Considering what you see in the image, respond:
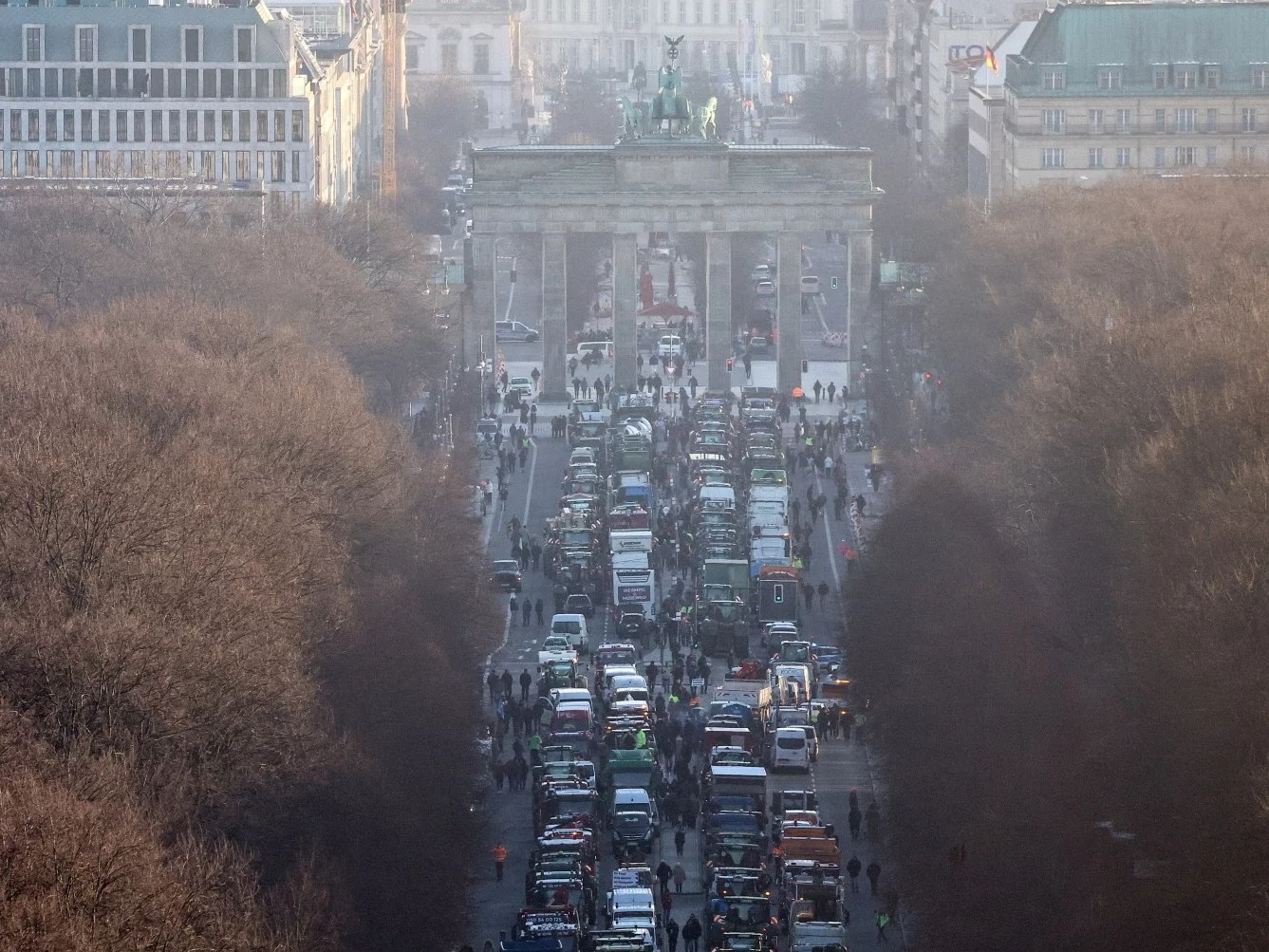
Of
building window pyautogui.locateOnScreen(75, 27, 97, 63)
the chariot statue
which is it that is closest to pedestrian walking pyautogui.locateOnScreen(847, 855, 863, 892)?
the chariot statue

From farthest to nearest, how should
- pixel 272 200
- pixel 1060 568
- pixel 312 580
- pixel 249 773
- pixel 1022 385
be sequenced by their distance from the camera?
pixel 272 200 < pixel 1022 385 < pixel 1060 568 < pixel 312 580 < pixel 249 773

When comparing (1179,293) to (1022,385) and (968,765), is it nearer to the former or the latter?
(1022,385)

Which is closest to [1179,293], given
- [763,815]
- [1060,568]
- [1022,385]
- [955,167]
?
[1022,385]

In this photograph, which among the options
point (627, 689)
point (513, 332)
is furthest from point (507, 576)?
point (513, 332)

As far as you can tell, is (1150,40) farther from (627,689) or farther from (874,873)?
(874,873)

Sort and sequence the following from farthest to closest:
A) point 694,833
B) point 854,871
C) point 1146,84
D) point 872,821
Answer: point 1146,84 < point 694,833 < point 872,821 < point 854,871

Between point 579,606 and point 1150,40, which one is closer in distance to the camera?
point 579,606
